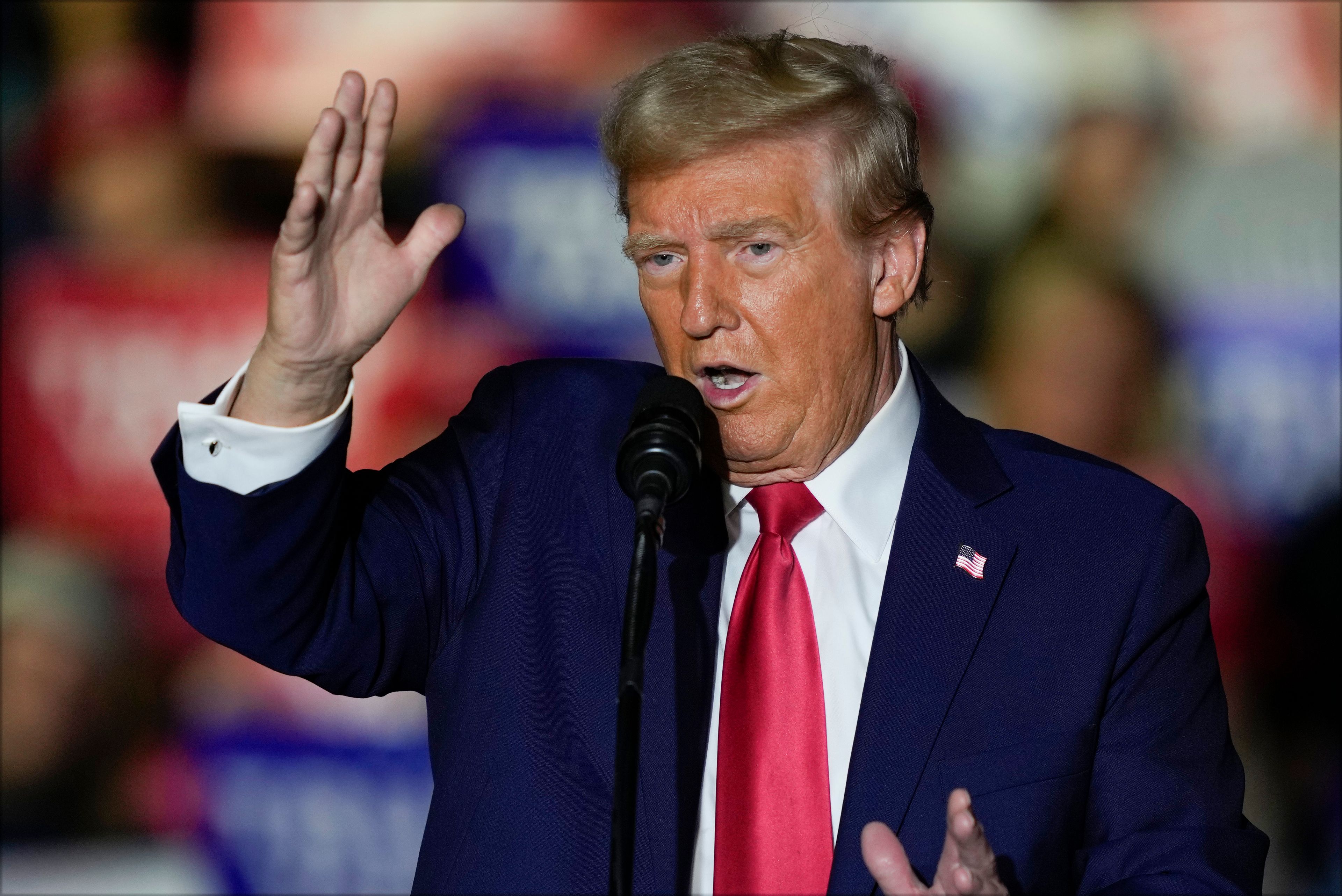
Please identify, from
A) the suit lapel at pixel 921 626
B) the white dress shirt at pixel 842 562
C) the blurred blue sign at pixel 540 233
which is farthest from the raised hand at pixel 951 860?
the blurred blue sign at pixel 540 233

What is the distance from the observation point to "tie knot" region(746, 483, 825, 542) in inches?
70.1

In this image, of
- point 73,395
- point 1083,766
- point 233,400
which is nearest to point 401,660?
point 233,400

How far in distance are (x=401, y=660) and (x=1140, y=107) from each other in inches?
93.9

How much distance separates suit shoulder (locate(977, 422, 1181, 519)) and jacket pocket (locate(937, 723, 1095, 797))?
326mm

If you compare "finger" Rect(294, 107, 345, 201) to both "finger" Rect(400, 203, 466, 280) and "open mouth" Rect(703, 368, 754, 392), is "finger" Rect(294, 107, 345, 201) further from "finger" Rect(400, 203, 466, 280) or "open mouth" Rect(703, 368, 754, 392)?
"open mouth" Rect(703, 368, 754, 392)

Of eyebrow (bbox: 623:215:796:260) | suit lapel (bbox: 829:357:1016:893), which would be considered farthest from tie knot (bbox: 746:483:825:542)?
eyebrow (bbox: 623:215:796:260)

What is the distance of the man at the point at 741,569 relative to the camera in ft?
4.70

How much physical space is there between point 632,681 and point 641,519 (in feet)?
0.49

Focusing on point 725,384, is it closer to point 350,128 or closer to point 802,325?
point 802,325

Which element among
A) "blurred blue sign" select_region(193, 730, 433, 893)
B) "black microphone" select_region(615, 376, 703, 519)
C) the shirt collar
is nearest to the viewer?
"black microphone" select_region(615, 376, 703, 519)

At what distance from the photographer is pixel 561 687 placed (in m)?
1.63

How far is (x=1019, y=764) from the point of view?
1.61 meters

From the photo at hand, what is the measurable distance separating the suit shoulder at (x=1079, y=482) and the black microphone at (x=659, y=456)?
70cm

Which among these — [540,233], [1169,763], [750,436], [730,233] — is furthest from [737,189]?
[540,233]
